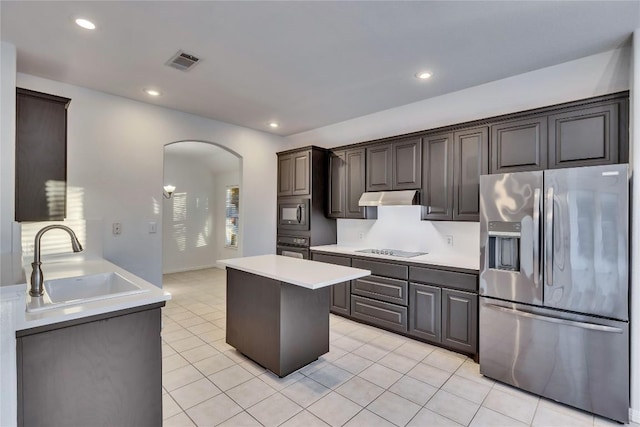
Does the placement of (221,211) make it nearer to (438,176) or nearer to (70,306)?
(438,176)

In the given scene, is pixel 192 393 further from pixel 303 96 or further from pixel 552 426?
pixel 303 96

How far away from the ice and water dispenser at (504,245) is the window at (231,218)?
5.73m

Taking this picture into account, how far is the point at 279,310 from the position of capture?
2438 millimetres

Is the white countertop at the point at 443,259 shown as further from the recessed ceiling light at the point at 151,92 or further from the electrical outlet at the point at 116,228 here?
the recessed ceiling light at the point at 151,92

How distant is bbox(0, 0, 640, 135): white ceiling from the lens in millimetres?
1989

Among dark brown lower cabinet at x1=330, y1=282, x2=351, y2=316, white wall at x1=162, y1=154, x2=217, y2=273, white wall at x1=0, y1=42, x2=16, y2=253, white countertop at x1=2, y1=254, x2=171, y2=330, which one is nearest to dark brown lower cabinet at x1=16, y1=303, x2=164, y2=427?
white countertop at x1=2, y1=254, x2=171, y2=330

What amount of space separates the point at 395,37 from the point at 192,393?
3.05 m

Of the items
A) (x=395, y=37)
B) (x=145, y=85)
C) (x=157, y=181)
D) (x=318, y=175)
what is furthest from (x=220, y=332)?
(x=395, y=37)

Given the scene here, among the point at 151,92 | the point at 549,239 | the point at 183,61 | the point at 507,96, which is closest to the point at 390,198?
the point at 507,96

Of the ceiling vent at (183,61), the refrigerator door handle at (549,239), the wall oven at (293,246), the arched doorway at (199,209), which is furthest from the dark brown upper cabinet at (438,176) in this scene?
the arched doorway at (199,209)

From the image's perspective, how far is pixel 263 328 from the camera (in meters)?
2.59

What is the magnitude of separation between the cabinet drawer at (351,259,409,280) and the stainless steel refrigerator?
33.0 inches

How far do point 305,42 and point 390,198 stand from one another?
191cm

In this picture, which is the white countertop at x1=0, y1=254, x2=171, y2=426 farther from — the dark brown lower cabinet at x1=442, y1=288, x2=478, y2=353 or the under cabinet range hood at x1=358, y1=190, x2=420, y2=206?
the under cabinet range hood at x1=358, y1=190, x2=420, y2=206
